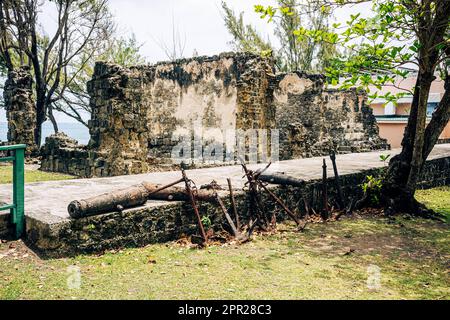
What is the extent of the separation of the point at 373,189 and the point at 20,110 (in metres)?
15.1

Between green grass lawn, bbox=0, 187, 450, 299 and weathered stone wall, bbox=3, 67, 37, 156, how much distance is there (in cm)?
1492

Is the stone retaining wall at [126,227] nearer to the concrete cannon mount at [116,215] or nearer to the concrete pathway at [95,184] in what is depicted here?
the concrete cannon mount at [116,215]

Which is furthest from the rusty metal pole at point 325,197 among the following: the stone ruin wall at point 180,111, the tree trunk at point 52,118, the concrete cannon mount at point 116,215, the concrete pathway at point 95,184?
the tree trunk at point 52,118

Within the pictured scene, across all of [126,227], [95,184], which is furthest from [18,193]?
[95,184]

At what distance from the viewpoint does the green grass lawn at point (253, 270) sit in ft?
13.2

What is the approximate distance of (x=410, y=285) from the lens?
176 inches

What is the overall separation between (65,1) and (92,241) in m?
19.4

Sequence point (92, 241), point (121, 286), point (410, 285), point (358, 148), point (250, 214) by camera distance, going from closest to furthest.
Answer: point (121, 286)
point (410, 285)
point (92, 241)
point (250, 214)
point (358, 148)

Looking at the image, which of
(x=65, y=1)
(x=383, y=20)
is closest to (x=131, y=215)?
(x=383, y=20)

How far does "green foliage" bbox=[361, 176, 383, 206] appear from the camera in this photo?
26.8 feet

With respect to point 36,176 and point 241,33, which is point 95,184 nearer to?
point 36,176

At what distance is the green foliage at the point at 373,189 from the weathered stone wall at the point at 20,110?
569 inches

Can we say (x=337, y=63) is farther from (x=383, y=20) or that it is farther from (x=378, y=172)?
(x=378, y=172)

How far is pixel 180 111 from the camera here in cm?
1430
